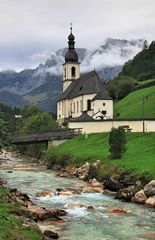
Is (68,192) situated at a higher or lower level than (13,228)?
lower

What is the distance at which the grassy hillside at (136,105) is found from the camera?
123219mm

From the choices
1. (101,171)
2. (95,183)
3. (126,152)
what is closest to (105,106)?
(126,152)

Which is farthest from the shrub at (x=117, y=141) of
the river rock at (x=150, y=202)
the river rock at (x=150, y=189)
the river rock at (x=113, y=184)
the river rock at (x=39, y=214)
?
the river rock at (x=39, y=214)

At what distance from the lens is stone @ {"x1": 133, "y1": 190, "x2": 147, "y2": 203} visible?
42250 mm

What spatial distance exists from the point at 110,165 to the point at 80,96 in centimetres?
7375

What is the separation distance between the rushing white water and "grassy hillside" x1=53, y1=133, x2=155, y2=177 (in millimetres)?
6524

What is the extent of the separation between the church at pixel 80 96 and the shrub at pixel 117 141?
47.6 m

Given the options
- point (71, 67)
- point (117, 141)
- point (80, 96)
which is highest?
point (71, 67)

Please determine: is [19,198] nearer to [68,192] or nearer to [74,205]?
[74,205]

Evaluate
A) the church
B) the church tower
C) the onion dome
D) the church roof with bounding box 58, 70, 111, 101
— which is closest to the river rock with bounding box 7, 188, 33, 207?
the church

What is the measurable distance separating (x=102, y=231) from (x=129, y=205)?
9.94m

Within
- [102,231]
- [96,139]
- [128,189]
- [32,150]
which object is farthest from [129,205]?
[32,150]

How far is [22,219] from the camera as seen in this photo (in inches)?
1228

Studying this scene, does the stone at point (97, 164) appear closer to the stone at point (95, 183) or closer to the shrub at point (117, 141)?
the shrub at point (117, 141)
